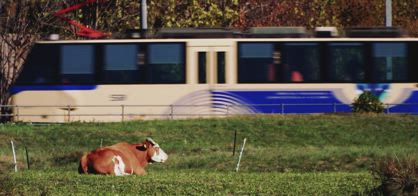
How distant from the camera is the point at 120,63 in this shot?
1671 inches

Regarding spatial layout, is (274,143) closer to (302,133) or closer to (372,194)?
(302,133)

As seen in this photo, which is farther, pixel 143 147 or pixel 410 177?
pixel 143 147

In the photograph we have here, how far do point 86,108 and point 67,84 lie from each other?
1.10 metres

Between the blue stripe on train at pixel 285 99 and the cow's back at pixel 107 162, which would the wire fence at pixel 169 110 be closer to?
the blue stripe on train at pixel 285 99

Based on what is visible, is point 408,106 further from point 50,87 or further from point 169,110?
point 50,87

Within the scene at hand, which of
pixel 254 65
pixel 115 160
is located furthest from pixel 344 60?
pixel 115 160

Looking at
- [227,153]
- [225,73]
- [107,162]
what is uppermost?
[225,73]

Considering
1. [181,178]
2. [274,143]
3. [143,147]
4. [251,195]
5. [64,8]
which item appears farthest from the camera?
[64,8]

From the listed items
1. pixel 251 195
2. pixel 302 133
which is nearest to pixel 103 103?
pixel 302 133

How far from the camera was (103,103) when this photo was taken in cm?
4275

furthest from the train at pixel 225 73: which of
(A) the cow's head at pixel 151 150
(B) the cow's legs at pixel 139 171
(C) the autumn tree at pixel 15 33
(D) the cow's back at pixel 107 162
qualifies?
(D) the cow's back at pixel 107 162

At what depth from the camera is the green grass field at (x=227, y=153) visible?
19438 millimetres

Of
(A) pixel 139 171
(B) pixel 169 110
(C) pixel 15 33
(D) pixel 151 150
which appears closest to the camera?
(A) pixel 139 171

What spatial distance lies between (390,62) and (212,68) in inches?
247
